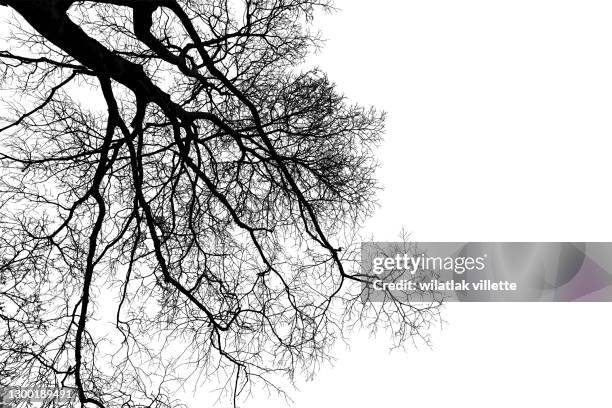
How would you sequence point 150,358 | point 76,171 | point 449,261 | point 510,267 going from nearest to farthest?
point 150,358 → point 76,171 → point 449,261 → point 510,267

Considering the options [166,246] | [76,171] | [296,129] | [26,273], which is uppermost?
[296,129]

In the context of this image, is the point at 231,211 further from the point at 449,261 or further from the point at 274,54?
the point at 449,261

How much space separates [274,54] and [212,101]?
44.9 inches

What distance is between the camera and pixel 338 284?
30.2 ft

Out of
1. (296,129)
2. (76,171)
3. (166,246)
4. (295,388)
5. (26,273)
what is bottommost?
(295,388)

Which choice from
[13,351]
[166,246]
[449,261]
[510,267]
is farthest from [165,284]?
[510,267]

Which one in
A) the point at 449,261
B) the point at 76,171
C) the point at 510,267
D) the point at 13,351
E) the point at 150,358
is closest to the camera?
the point at 13,351

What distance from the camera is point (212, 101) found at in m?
9.95

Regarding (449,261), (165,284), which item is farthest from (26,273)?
(449,261)

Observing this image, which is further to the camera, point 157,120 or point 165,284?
point 157,120

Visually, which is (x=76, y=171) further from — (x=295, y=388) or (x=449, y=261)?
(x=449, y=261)

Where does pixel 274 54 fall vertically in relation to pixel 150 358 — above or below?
above

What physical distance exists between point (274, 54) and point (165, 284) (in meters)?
3.43

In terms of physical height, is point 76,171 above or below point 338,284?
above
